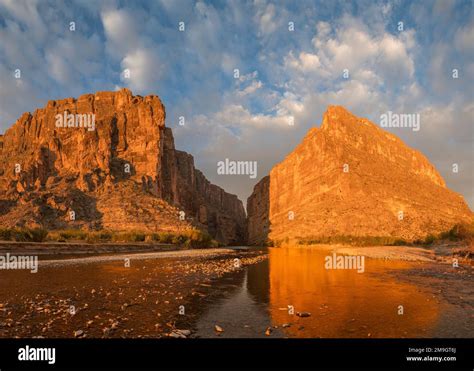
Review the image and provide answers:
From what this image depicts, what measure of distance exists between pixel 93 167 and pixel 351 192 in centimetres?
7763

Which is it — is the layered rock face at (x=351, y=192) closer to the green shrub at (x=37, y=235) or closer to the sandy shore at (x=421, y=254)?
the sandy shore at (x=421, y=254)

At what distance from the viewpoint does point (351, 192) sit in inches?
3831

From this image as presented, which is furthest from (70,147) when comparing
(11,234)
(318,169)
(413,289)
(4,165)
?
(413,289)

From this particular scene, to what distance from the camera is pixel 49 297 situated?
11.5 meters

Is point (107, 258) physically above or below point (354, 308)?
below

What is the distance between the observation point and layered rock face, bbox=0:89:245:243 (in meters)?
74.2

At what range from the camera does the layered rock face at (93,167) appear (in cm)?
7419

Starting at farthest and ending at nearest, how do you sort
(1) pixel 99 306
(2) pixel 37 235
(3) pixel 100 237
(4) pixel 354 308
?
(3) pixel 100 237, (2) pixel 37 235, (4) pixel 354 308, (1) pixel 99 306

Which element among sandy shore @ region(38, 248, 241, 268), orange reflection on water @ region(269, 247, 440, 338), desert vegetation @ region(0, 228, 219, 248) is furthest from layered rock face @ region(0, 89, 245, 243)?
orange reflection on water @ region(269, 247, 440, 338)

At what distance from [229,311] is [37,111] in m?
136

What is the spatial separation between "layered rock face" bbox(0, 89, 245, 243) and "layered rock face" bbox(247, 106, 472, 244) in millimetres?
41083
